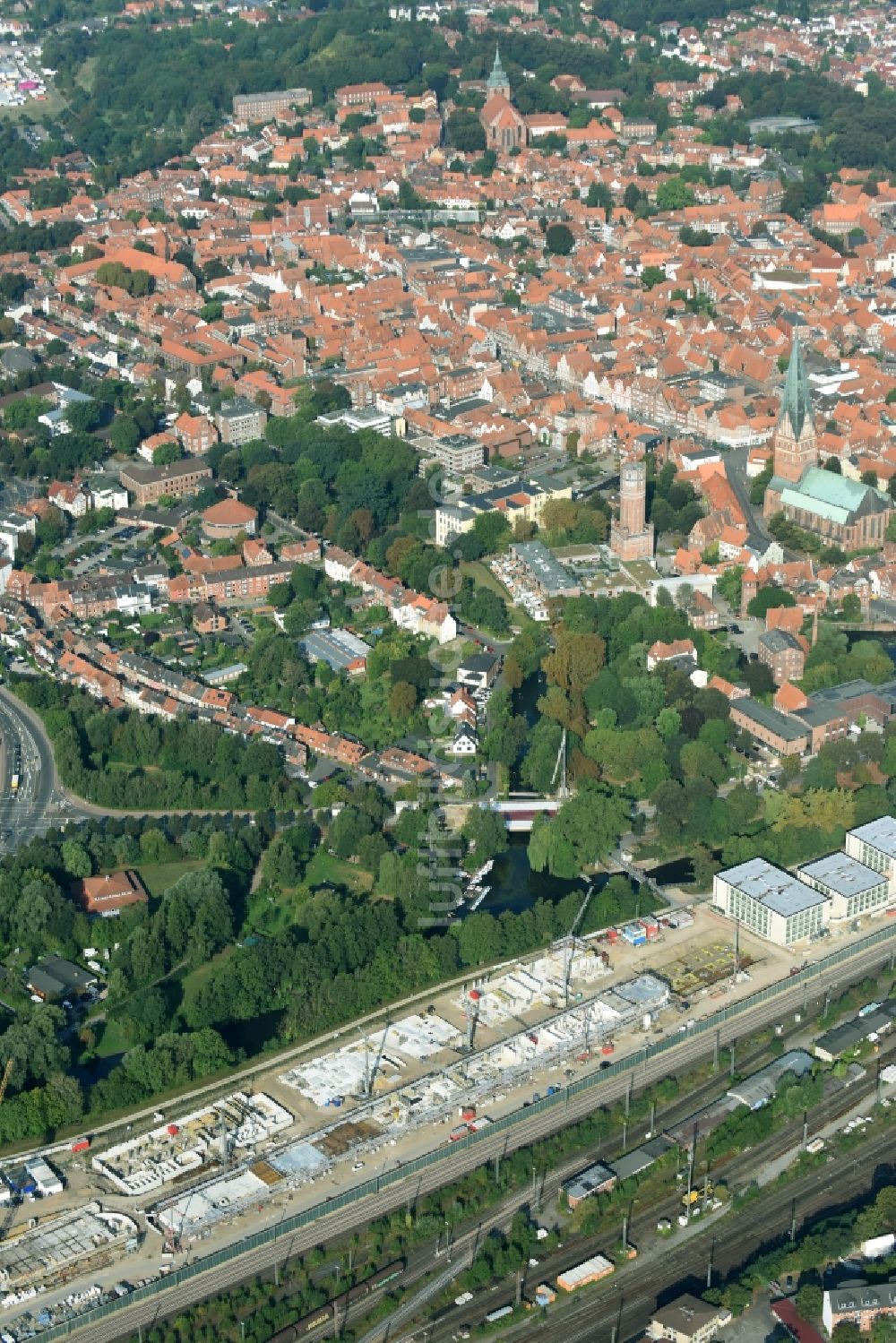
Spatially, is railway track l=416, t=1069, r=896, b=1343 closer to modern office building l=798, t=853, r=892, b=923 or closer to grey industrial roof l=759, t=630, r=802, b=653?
modern office building l=798, t=853, r=892, b=923

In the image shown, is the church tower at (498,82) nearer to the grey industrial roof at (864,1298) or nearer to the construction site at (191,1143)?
the construction site at (191,1143)

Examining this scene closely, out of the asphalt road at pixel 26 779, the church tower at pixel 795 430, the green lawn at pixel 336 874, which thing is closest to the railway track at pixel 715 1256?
the green lawn at pixel 336 874

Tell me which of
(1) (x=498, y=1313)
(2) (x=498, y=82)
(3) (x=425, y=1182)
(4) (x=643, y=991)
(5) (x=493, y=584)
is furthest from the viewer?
(2) (x=498, y=82)

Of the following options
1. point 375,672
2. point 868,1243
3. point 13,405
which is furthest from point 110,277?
point 868,1243

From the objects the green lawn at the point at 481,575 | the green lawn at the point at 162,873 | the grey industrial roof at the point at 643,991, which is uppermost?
the grey industrial roof at the point at 643,991

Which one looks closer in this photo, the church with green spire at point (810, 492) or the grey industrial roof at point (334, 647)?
the grey industrial roof at point (334, 647)

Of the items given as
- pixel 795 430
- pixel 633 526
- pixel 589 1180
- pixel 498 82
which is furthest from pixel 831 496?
pixel 498 82

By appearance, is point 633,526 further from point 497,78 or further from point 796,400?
point 497,78
